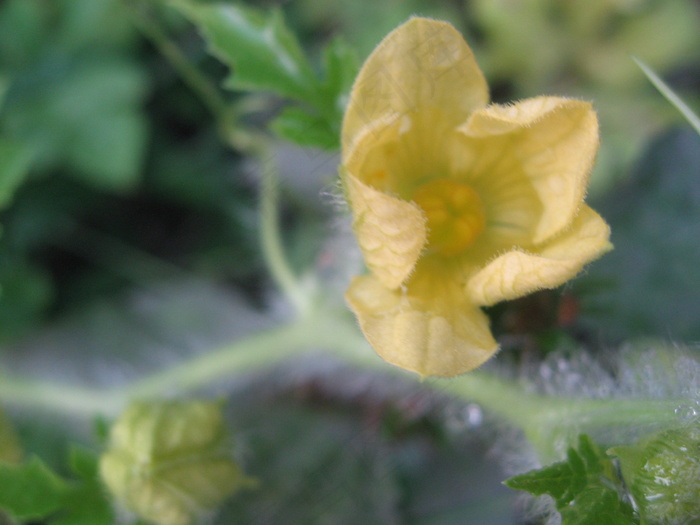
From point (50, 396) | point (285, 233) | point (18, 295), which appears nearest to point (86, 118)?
point (18, 295)

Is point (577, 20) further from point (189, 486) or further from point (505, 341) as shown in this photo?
point (189, 486)

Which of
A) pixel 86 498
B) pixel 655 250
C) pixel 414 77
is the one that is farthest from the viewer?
pixel 655 250

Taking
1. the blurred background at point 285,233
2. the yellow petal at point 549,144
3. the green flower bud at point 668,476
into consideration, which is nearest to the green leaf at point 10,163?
the blurred background at point 285,233

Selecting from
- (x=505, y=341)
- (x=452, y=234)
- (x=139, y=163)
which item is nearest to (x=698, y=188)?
(x=505, y=341)

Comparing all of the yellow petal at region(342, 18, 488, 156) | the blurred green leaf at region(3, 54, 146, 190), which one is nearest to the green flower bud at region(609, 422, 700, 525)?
the yellow petal at region(342, 18, 488, 156)

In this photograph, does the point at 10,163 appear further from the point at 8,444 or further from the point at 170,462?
the point at 170,462

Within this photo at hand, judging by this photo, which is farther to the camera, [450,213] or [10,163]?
[10,163]
